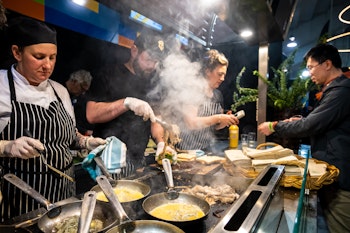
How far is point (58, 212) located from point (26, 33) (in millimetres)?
1464

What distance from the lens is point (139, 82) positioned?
2.92 metres

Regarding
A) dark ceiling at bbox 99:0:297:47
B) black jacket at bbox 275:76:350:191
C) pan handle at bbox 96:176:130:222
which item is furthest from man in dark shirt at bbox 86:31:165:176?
black jacket at bbox 275:76:350:191

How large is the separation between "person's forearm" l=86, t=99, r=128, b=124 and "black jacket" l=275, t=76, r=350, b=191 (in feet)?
7.20

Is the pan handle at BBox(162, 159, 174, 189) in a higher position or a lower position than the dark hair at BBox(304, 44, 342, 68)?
lower

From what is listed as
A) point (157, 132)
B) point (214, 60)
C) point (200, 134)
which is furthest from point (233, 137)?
point (214, 60)

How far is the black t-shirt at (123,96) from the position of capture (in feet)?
8.65

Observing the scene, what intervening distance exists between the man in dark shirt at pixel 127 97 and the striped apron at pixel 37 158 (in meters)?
0.49

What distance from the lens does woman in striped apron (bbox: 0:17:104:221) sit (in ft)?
5.93

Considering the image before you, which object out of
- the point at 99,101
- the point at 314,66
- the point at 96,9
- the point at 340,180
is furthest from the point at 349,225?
the point at 96,9

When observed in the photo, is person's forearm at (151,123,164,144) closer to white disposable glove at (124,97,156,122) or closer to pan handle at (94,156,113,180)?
white disposable glove at (124,97,156,122)

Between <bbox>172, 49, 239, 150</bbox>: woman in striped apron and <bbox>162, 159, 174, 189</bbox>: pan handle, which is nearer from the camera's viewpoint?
<bbox>162, 159, 174, 189</bbox>: pan handle

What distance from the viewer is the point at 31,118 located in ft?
6.17

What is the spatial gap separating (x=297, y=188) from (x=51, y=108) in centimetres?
217

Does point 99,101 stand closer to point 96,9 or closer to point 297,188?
point 96,9
